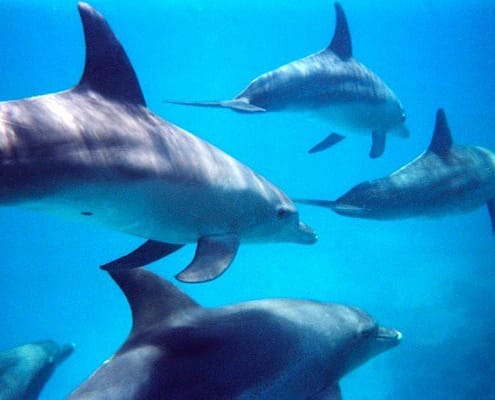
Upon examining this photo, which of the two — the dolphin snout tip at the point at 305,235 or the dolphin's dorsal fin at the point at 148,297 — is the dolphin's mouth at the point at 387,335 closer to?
the dolphin snout tip at the point at 305,235

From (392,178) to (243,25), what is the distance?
3808 cm

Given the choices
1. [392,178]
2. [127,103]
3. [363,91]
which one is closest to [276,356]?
[127,103]

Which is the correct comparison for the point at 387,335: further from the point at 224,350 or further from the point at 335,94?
the point at 335,94

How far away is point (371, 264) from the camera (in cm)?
2922

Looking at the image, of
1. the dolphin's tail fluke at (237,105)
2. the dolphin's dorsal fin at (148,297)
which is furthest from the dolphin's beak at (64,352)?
the dolphin's dorsal fin at (148,297)

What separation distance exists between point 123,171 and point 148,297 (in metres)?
1.12

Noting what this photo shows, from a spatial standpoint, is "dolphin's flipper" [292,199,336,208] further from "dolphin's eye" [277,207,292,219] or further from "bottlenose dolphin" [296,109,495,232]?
"dolphin's eye" [277,207,292,219]

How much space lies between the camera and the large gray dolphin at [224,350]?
11.9ft

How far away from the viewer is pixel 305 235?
6562 mm

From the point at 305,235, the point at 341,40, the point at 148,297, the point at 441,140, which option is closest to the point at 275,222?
the point at 305,235

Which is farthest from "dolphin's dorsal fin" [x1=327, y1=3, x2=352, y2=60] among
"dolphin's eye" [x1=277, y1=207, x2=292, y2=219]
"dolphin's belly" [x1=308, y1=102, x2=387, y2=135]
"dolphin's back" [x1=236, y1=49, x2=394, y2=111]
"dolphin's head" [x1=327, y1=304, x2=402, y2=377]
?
"dolphin's head" [x1=327, y1=304, x2=402, y2=377]

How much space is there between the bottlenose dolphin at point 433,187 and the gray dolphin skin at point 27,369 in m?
6.16

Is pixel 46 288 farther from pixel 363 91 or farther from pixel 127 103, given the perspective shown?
pixel 127 103

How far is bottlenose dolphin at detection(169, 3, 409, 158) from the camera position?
830cm
